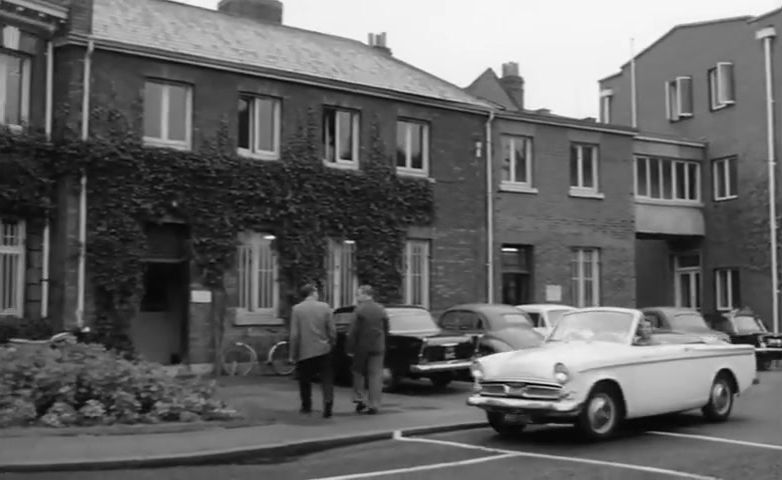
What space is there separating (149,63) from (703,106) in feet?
66.8

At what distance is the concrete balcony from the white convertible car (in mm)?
16867

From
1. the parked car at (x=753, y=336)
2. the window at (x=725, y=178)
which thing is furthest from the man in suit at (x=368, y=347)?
the window at (x=725, y=178)

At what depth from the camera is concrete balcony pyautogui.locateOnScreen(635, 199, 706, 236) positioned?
30.9 metres

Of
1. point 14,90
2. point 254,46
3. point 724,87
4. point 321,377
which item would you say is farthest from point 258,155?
point 724,87

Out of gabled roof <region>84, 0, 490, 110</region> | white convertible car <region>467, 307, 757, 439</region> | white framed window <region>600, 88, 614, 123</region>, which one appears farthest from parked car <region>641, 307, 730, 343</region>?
white framed window <region>600, 88, 614, 123</region>

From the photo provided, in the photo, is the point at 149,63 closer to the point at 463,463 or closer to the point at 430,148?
the point at 430,148

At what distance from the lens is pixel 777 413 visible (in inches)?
592

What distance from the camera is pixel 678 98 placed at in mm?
34750

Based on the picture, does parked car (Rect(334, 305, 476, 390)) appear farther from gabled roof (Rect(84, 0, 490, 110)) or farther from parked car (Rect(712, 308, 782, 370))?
parked car (Rect(712, 308, 782, 370))

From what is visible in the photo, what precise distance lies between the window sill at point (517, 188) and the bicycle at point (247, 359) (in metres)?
8.08

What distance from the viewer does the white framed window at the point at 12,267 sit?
739 inches

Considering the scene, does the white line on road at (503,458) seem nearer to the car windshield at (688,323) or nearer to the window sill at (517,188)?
the car windshield at (688,323)

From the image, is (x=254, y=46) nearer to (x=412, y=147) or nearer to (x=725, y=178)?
(x=412, y=147)

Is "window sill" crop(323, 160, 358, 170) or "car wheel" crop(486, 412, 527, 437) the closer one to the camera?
"car wheel" crop(486, 412, 527, 437)
